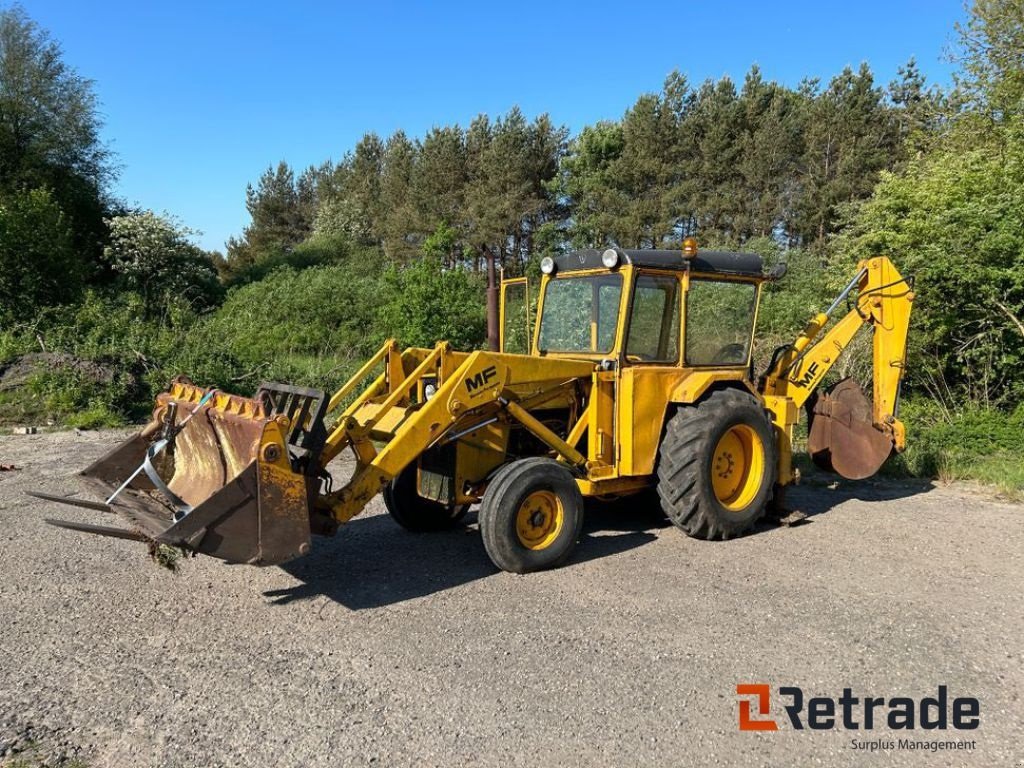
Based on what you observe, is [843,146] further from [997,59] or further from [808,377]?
[808,377]

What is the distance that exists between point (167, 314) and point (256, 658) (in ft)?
58.6

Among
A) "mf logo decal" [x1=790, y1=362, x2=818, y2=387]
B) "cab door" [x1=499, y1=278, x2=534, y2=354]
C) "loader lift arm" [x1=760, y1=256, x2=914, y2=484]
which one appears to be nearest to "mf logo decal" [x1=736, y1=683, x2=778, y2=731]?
"cab door" [x1=499, y1=278, x2=534, y2=354]

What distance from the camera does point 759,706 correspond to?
11.6 feet

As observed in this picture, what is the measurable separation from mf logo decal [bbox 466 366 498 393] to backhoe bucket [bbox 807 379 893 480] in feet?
12.6

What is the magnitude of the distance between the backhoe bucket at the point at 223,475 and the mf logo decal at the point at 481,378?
1.00 meters

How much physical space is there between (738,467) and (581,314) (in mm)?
1842

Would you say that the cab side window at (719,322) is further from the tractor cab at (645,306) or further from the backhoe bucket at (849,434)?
the backhoe bucket at (849,434)

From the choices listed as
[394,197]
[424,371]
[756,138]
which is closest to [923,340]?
[424,371]

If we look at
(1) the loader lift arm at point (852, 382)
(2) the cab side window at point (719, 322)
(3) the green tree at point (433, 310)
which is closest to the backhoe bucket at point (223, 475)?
(2) the cab side window at point (719, 322)

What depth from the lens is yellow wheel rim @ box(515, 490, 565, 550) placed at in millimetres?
5250

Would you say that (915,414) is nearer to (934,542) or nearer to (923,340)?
(923,340)

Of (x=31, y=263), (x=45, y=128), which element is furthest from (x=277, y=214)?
(x=31, y=263)

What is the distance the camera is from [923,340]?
11844 millimetres

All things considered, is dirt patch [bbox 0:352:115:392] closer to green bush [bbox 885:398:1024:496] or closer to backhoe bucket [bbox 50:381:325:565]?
backhoe bucket [bbox 50:381:325:565]
